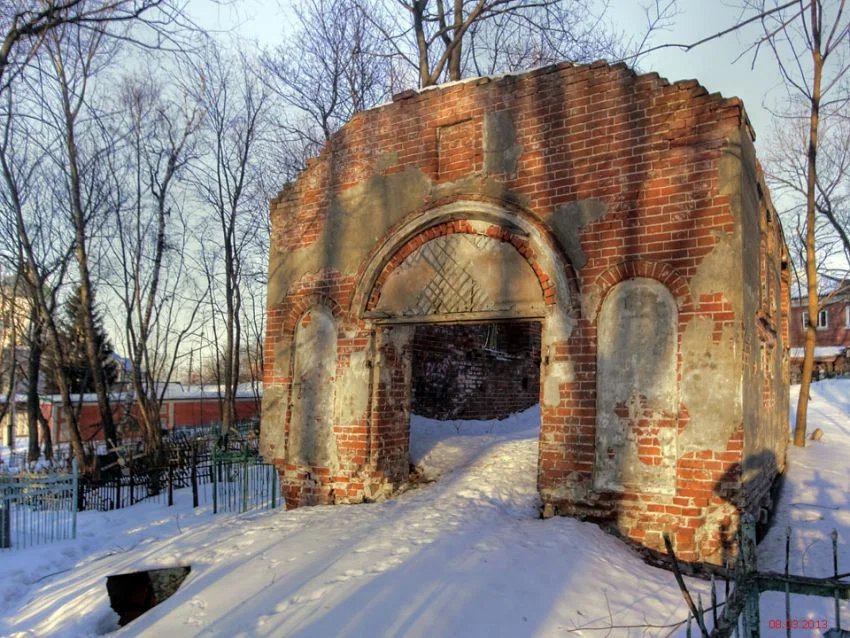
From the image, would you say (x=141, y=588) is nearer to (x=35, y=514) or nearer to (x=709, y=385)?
(x=709, y=385)

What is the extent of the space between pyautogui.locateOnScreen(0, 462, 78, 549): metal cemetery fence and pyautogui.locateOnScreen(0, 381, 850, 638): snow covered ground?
1249 millimetres

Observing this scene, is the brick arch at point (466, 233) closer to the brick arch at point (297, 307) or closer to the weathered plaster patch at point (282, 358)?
the brick arch at point (297, 307)

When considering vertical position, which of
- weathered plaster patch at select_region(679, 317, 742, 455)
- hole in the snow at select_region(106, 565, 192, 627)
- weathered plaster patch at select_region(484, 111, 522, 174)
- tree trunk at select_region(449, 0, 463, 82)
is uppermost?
tree trunk at select_region(449, 0, 463, 82)

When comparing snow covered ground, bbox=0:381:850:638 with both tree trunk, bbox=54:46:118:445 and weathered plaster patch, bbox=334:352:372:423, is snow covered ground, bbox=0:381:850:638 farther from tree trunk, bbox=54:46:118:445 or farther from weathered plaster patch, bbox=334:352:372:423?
tree trunk, bbox=54:46:118:445

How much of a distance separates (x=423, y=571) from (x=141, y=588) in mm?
2720

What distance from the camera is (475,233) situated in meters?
6.86

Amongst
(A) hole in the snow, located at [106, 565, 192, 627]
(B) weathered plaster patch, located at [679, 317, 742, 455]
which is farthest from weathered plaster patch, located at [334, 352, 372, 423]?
(B) weathered plaster patch, located at [679, 317, 742, 455]

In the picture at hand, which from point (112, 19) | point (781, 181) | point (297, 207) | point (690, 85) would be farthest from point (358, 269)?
point (781, 181)

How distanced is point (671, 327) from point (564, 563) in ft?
7.57

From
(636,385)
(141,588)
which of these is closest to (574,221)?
(636,385)

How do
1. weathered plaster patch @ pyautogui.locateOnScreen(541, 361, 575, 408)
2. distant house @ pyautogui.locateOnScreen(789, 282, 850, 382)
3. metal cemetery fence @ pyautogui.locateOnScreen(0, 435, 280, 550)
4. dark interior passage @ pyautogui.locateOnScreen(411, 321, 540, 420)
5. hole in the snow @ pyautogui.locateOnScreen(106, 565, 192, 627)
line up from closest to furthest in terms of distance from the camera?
hole in the snow @ pyautogui.locateOnScreen(106, 565, 192, 627), weathered plaster patch @ pyautogui.locateOnScreen(541, 361, 575, 408), metal cemetery fence @ pyautogui.locateOnScreen(0, 435, 280, 550), dark interior passage @ pyautogui.locateOnScreen(411, 321, 540, 420), distant house @ pyautogui.locateOnScreen(789, 282, 850, 382)

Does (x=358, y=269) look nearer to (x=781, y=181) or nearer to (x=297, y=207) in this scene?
(x=297, y=207)

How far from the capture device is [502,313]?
6.58 m

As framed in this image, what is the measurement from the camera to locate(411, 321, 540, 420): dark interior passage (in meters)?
11.2
